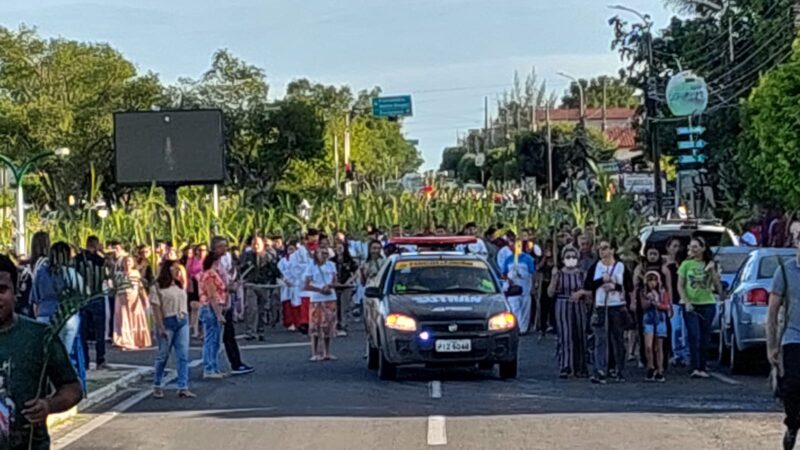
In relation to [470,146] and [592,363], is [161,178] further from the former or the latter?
[470,146]

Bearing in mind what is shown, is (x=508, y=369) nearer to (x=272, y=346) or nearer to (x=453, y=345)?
(x=453, y=345)

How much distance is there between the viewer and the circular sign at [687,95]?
41.4m

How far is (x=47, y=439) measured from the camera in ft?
21.2

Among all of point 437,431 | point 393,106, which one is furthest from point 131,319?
point 393,106

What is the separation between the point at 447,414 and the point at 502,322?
359 cm

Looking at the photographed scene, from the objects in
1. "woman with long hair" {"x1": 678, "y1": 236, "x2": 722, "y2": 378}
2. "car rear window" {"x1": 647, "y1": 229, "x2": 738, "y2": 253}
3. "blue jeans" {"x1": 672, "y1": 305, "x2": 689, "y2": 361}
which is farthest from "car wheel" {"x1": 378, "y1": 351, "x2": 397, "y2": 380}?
"car rear window" {"x1": 647, "y1": 229, "x2": 738, "y2": 253}

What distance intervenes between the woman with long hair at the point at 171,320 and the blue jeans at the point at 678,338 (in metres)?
6.33

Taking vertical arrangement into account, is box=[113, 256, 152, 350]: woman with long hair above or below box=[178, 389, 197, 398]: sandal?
above

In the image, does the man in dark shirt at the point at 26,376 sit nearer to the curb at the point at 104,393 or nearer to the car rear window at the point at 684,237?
the curb at the point at 104,393

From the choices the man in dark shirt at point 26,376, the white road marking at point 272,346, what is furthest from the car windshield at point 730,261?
the man in dark shirt at point 26,376

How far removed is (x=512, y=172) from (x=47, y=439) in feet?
254

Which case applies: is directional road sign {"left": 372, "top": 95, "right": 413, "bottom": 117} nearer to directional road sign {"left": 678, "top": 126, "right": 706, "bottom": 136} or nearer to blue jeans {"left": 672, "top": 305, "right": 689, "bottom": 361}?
directional road sign {"left": 678, "top": 126, "right": 706, "bottom": 136}

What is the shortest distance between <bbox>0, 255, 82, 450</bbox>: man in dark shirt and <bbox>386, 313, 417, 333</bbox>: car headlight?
12.2 meters

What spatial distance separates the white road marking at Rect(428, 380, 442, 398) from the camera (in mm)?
17344
